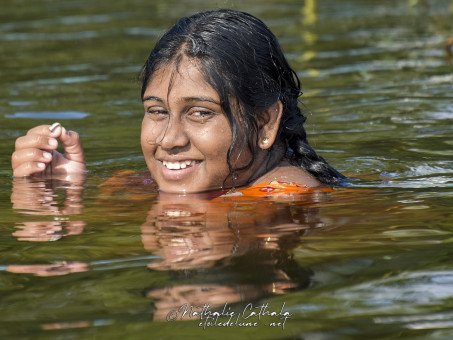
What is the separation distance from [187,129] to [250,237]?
1.16 m

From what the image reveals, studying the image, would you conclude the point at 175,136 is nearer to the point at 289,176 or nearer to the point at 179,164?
the point at 179,164

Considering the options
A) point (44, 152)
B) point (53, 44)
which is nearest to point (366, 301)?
point (44, 152)

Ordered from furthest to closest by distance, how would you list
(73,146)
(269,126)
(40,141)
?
(73,146) → (40,141) → (269,126)

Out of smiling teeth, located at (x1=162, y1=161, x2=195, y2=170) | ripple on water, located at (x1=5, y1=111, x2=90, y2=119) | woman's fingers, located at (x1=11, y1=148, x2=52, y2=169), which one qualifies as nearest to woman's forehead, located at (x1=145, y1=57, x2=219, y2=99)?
smiling teeth, located at (x1=162, y1=161, x2=195, y2=170)

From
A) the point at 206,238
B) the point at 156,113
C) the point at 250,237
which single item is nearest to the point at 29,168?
the point at 156,113

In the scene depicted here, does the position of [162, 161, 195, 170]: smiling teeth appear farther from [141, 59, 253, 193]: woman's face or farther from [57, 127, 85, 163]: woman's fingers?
[57, 127, 85, 163]: woman's fingers

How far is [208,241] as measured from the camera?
12.5 feet

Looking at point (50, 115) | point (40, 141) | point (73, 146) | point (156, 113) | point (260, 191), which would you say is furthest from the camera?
point (50, 115)

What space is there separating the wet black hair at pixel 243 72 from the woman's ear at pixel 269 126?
0.04 metres

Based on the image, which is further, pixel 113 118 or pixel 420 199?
pixel 113 118

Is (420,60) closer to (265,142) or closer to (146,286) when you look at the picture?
(265,142)

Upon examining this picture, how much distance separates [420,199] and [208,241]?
1.45 meters

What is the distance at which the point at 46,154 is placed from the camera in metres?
5.62

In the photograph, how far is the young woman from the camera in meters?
4.81
